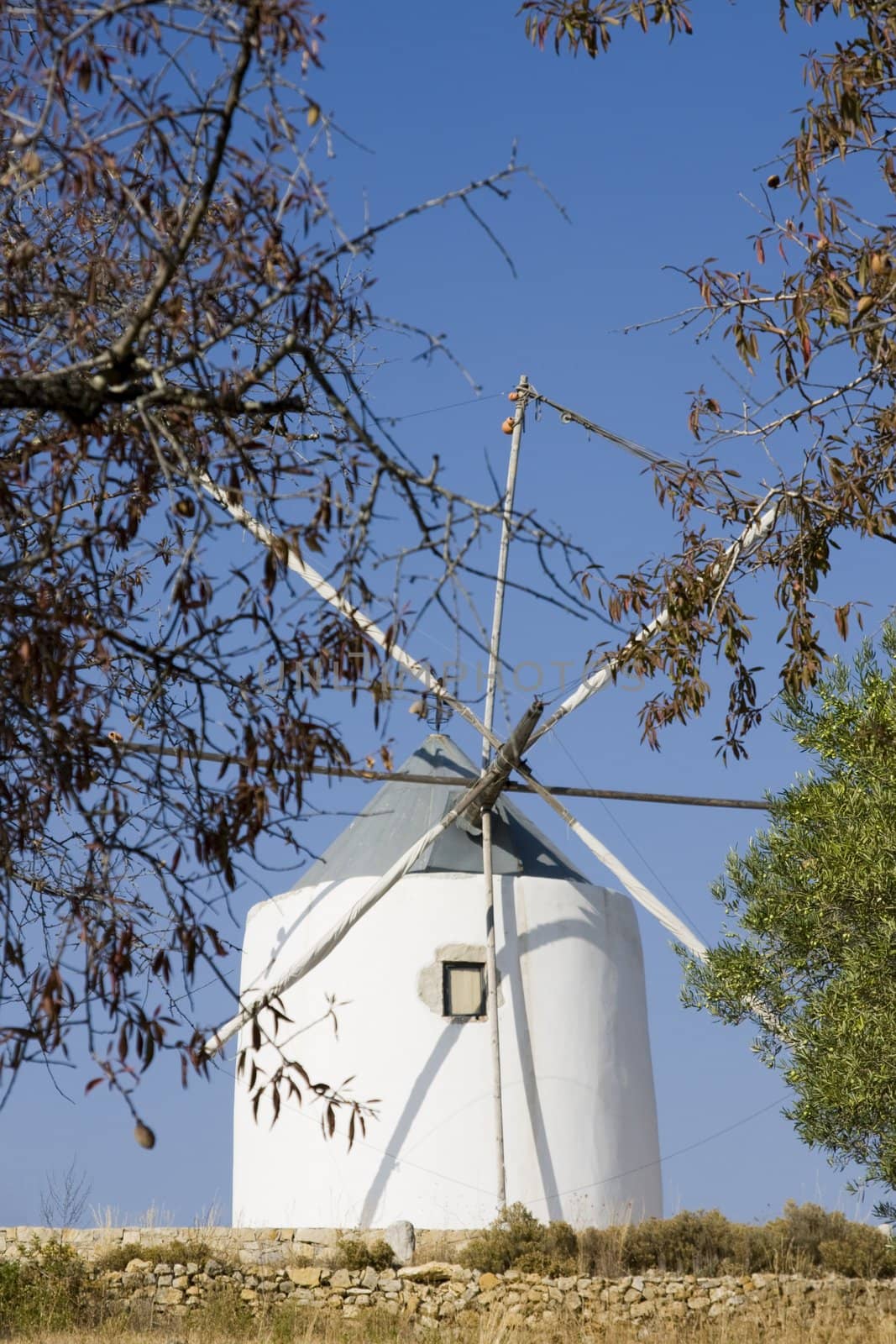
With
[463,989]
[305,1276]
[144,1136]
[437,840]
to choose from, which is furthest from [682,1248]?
[144,1136]

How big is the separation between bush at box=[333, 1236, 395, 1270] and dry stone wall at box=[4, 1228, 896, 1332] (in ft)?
0.34

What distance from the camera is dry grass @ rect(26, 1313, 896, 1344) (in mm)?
9000

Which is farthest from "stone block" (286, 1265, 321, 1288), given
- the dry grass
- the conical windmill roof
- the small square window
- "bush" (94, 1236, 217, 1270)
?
the conical windmill roof

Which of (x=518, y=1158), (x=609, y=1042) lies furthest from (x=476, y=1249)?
(x=609, y=1042)

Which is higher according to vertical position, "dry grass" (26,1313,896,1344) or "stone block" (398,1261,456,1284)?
"stone block" (398,1261,456,1284)

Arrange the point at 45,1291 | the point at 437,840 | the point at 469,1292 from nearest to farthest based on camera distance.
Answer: the point at 45,1291 → the point at 469,1292 → the point at 437,840

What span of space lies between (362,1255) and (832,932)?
4504mm

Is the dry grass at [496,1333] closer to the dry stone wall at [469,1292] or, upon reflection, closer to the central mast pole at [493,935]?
the dry stone wall at [469,1292]

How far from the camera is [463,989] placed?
497 inches

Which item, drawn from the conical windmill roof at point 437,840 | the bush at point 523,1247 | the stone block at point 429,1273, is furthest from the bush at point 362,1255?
the conical windmill roof at point 437,840

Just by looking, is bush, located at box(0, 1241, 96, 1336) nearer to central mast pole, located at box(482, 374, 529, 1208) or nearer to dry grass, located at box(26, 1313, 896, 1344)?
dry grass, located at box(26, 1313, 896, 1344)

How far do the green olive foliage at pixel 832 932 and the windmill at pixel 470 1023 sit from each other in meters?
2.39

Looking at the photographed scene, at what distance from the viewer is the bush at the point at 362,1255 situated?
36.7 feet

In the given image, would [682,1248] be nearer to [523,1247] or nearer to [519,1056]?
[523,1247]
